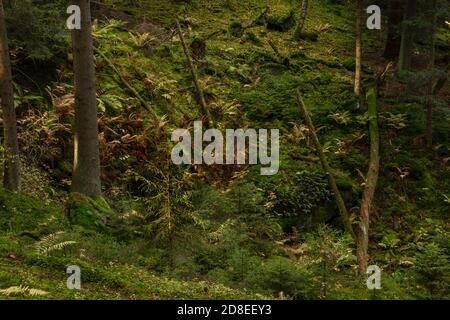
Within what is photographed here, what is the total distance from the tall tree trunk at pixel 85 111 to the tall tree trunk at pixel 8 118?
1.32m

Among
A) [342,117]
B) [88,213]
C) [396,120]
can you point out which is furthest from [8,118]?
[396,120]

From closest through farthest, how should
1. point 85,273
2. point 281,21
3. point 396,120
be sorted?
point 85,273 → point 396,120 → point 281,21

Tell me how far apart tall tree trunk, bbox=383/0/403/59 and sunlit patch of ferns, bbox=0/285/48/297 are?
21139 mm

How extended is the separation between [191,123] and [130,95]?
2.30 metres

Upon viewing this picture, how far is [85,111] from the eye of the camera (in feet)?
36.2

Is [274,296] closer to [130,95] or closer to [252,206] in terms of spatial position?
[252,206]

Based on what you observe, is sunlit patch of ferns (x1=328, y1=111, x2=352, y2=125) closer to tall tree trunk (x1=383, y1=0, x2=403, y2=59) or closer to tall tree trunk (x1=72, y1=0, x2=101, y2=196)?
tall tree trunk (x1=383, y1=0, x2=403, y2=59)

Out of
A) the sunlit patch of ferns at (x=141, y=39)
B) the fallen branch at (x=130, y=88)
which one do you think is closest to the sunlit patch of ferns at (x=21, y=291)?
the fallen branch at (x=130, y=88)

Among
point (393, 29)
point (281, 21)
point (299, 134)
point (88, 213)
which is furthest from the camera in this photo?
point (281, 21)

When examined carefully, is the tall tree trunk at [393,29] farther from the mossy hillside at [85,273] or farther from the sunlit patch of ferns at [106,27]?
the mossy hillside at [85,273]

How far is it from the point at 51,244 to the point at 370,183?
10.1m

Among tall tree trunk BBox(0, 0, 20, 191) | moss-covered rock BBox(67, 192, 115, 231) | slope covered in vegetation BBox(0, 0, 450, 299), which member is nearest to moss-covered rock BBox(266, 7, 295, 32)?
slope covered in vegetation BBox(0, 0, 450, 299)

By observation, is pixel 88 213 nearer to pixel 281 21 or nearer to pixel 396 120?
pixel 396 120

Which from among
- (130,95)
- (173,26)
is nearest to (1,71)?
(130,95)
